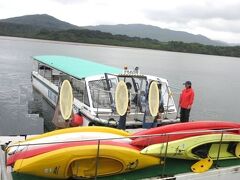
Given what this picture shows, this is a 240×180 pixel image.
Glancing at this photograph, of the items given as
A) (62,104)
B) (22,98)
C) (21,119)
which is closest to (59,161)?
(62,104)

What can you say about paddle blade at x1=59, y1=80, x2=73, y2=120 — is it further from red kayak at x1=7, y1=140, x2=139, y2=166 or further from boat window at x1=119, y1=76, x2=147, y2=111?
red kayak at x1=7, y1=140, x2=139, y2=166

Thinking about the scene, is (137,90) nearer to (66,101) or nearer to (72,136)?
(66,101)

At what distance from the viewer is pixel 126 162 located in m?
7.92

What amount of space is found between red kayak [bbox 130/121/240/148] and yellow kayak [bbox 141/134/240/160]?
139mm

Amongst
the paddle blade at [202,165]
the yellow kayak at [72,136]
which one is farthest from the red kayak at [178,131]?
the paddle blade at [202,165]

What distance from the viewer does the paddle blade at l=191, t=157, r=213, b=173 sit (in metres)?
8.52

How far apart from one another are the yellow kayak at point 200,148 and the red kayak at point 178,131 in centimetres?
14

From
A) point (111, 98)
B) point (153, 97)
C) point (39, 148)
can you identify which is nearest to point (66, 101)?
point (111, 98)

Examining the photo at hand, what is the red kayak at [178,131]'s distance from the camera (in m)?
8.55

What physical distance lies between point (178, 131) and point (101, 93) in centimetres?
710

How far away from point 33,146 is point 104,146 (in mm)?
1571

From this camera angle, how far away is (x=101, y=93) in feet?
51.5

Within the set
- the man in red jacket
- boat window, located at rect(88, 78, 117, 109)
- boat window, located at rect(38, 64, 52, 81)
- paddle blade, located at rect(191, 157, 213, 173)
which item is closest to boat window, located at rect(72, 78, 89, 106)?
boat window, located at rect(88, 78, 117, 109)

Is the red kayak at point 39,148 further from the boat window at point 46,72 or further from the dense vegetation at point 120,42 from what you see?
the dense vegetation at point 120,42
